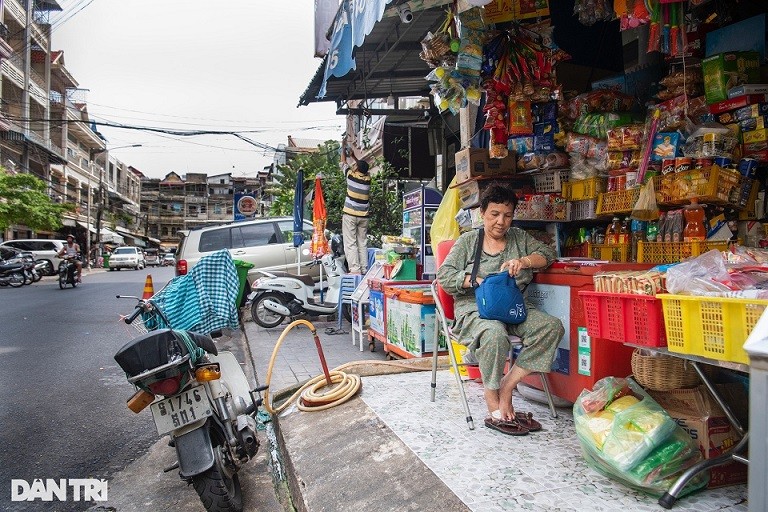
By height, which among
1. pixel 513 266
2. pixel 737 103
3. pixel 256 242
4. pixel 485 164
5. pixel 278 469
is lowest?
pixel 278 469

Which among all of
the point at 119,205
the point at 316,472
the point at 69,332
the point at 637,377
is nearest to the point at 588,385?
the point at 637,377

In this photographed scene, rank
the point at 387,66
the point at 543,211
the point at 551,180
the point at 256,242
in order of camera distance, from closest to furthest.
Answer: the point at 543,211, the point at 551,180, the point at 387,66, the point at 256,242

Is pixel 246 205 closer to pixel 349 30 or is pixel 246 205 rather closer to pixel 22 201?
pixel 22 201

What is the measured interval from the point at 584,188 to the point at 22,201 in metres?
23.4

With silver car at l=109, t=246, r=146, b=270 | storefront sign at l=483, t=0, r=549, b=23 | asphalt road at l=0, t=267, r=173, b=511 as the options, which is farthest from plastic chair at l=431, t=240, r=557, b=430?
silver car at l=109, t=246, r=146, b=270

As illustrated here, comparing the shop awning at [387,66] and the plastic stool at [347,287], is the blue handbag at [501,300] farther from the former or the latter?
the plastic stool at [347,287]

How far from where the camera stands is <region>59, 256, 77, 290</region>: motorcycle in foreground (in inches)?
663

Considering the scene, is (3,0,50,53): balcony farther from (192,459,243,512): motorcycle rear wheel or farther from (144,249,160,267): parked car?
(192,459,243,512): motorcycle rear wheel

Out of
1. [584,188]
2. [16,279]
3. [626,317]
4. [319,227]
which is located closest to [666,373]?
[626,317]

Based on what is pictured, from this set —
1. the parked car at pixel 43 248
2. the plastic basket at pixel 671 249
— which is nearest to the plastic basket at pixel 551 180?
the plastic basket at pixel 671 249

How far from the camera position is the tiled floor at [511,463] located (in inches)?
92.1

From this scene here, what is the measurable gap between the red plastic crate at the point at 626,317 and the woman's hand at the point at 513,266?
0.75 meters

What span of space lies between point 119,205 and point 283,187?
49.2 meters

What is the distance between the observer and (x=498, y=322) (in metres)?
3.29
